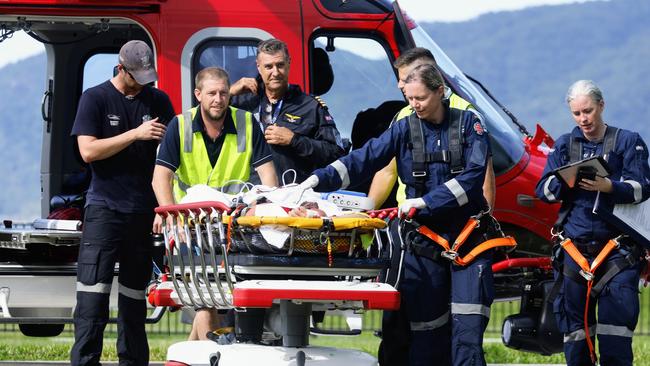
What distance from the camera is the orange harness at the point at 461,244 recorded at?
726cm

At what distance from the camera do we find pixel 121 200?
321 inches

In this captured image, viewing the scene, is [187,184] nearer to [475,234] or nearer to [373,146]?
[373,146]

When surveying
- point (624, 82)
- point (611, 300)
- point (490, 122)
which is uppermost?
point (624, 82)

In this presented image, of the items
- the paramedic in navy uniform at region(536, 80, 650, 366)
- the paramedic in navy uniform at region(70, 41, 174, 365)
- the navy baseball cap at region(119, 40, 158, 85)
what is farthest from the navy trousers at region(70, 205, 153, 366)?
the paramedic in navy uniform at region(536, 80, 650, 366)

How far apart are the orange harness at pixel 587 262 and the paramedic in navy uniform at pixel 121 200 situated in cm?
232

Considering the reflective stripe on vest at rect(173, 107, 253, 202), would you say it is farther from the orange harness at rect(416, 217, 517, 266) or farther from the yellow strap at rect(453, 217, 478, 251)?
the yellow strap at rect(453, 217, 478, 251)

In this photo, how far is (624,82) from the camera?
511ft

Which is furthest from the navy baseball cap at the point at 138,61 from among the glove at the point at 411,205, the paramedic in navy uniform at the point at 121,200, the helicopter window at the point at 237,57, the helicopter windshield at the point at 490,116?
the helicopter windshield at the point at 490,116

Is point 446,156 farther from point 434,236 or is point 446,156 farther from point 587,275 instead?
point 587,275

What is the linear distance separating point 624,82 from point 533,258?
15026cm

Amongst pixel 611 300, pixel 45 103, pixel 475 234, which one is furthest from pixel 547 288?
pixel 45 103

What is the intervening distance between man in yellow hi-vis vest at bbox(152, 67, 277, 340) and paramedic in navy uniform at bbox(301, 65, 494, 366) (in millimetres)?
749

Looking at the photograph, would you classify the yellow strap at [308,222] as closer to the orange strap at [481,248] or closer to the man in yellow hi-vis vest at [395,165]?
the orange strap at [481,248]

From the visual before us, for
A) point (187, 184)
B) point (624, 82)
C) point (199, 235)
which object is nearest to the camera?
point (199, 235)
